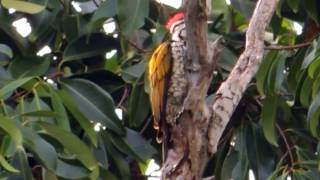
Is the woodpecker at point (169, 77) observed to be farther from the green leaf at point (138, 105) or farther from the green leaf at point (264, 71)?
the green leaf at point (264, 71)

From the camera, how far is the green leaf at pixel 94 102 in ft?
9.60

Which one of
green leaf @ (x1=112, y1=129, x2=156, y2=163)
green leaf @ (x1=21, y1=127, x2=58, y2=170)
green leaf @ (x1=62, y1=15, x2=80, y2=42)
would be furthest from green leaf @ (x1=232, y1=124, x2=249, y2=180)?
green leaf @ (x1=21, y1=127, x2=58, y2=170)

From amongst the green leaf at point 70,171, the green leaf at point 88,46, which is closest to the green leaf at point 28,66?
the green leaf at point 88,46

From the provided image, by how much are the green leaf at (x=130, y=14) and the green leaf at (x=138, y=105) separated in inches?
7.4

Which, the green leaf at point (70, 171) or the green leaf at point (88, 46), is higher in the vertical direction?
the green leaf at point (88, 46)

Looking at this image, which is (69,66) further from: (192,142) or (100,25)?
(192,142)

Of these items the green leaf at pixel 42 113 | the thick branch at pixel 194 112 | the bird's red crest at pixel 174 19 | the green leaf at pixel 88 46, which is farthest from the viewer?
the green leaf at pixel 88 46

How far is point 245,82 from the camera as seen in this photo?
2.52 m

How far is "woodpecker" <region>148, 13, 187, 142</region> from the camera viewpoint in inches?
116

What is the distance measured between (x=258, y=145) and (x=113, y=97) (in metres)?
0.52

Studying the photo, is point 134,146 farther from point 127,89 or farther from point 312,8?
point 312,8

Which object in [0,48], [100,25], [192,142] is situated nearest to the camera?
→ [192,142]

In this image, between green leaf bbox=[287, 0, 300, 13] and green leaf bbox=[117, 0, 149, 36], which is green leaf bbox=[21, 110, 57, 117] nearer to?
green leaf bbox=[117, 0, 149, 36]

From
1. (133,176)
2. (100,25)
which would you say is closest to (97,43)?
(100,25)
